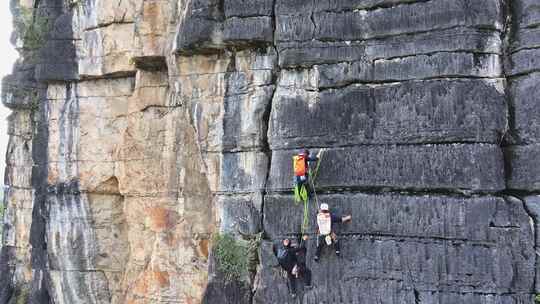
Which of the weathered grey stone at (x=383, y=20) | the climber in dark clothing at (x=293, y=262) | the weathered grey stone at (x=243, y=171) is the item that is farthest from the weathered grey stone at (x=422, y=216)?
the weathered grey stone at (x=383, y=20)

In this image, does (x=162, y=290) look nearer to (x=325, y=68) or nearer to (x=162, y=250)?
(x=162, y=250)

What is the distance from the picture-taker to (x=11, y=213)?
17.1 metres

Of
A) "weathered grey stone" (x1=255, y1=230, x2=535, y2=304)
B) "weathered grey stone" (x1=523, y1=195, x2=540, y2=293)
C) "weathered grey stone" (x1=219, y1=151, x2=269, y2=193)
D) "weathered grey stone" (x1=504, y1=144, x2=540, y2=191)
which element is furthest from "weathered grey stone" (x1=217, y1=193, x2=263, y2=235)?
"weathered grey stone" (x1=523, y1=195, x2=540, y2=293)

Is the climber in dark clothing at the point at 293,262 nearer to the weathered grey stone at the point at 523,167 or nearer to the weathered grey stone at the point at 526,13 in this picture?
the weathered grey stone at the point at 523,167

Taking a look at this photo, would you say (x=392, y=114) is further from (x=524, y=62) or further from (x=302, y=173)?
(x=524, y=62)

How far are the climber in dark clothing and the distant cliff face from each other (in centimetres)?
17

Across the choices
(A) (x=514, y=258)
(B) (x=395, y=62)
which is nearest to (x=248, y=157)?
(B) (x=395, y=62)

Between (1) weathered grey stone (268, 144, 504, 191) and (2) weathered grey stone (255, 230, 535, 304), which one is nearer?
(2) weathered grey stone (255, 230, 535, 304)

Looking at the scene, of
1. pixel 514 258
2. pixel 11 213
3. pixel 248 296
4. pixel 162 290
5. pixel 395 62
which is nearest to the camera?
pixel 514 258

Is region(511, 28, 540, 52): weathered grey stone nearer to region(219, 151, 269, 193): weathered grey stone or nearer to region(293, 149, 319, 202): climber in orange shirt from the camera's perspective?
region(293, 149, 319, 202): climber in orange shirt

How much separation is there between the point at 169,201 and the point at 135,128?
6.73 ft

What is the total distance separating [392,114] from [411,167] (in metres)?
0.96

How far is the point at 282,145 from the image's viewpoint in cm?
1038

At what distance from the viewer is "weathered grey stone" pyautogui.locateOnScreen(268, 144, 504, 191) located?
8.89 m
